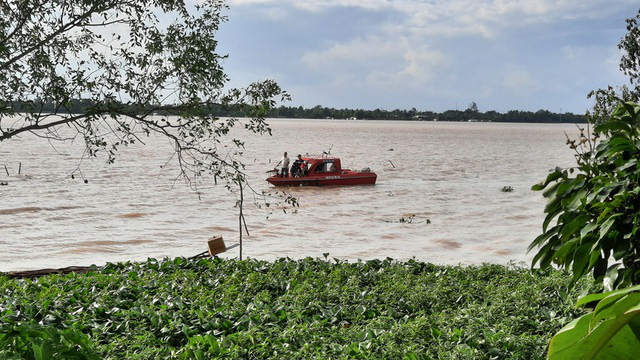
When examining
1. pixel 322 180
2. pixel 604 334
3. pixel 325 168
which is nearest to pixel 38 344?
pixel 604 334

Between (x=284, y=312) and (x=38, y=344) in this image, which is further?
(x=284, y=312)

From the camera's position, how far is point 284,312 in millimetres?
6172

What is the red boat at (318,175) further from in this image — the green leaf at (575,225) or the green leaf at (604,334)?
the green leaf at (604,334)

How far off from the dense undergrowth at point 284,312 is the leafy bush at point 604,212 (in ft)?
4.90

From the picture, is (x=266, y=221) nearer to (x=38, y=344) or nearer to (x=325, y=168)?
(x=325, y=168)

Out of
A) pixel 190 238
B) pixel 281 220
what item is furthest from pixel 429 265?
A: pixel 281 220

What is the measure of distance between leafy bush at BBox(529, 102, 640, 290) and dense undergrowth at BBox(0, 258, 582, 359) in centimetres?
149

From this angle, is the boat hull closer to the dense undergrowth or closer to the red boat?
the red boat

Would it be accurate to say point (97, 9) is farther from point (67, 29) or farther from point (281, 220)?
point (281, 220)

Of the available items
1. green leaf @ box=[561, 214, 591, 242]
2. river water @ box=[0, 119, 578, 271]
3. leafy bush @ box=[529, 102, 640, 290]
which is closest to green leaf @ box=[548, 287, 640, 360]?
leafy bush @ box=[529, 102, 640, 290]

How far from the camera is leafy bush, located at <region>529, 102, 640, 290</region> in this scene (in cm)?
329

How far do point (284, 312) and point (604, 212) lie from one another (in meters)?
3.67

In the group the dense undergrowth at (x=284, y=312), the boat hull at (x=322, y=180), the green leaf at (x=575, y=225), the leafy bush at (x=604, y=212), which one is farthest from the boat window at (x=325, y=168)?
the green leaf at (x=575, y=225)

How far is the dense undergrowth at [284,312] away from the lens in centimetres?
488
